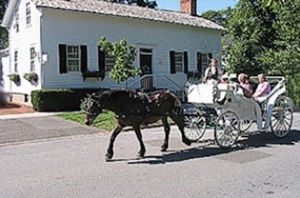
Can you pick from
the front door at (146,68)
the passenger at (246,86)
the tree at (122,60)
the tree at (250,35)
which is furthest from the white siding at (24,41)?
the tree at (250,35)

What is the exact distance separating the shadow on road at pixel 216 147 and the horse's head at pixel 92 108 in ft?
3.87

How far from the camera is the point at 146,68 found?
24.9 m

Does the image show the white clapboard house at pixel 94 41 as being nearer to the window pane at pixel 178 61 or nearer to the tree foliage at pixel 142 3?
the window pane at pixel 178 61

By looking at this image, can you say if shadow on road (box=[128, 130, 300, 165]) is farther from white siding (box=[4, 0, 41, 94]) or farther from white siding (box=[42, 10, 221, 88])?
white siding (box=[4, 0, 41, 94])

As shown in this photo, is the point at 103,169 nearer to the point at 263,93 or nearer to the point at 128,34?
the point at 263,93

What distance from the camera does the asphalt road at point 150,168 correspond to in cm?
616

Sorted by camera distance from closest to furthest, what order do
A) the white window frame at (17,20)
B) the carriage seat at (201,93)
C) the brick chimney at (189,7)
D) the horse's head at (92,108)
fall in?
the horse's head at (92,108) → the carriage seat at (201,93) → the white window frame at (17,20) → the brick chimney at (189,7)

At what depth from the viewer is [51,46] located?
20875 mm

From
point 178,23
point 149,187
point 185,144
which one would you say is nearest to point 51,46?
point 178,23

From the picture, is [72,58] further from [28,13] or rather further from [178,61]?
[178,61]

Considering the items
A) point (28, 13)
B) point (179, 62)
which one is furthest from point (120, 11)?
point (179, 62)

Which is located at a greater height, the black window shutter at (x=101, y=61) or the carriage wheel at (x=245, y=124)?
the black window shutter at (x=101, y=61)

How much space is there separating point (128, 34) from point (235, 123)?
15.1 m

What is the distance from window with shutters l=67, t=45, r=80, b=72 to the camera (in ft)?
70.7
